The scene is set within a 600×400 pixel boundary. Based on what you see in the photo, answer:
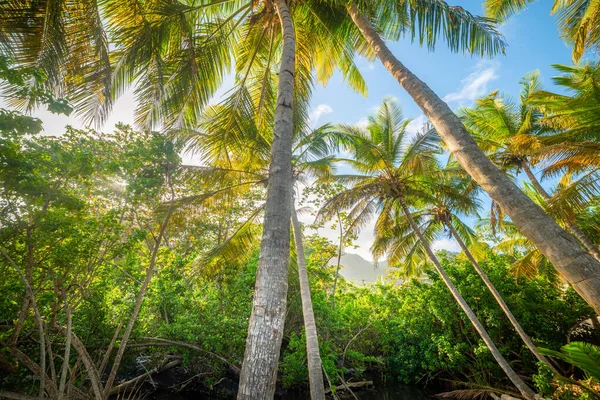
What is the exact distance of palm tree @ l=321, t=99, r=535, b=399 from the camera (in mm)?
8902

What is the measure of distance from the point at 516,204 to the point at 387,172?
24.3 feet

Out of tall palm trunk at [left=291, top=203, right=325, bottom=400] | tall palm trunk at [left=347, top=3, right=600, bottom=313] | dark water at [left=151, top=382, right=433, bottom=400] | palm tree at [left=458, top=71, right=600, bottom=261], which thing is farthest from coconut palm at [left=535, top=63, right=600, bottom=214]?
dark water at [left=151, top=382, right=433, bottom=400]

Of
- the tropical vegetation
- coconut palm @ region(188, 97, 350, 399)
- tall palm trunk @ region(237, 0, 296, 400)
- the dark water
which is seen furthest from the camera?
the dark water

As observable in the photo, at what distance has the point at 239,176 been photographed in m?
6.98

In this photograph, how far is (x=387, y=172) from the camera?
31.4 ft

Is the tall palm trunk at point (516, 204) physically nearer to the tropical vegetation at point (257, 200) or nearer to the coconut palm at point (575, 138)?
the tropical vegetation at point (257, 200)

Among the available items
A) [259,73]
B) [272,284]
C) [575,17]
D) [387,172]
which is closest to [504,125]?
[575,17]

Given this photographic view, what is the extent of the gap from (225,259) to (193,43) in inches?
208

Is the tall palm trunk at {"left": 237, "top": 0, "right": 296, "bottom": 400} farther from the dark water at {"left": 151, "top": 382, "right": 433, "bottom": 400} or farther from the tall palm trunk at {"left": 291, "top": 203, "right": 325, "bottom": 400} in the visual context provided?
the dark water at {"left": 151, "top": 382, "right": 433, "bottom": 400}

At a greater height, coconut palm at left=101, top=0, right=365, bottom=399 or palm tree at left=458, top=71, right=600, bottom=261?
palm tree at left=458, top=71, right=600, bottom=261

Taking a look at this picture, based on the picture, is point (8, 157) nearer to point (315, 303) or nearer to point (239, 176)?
point (239, 176)

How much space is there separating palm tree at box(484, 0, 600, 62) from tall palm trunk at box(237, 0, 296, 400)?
721cm

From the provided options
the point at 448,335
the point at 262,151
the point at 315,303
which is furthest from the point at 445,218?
the point at 262,151

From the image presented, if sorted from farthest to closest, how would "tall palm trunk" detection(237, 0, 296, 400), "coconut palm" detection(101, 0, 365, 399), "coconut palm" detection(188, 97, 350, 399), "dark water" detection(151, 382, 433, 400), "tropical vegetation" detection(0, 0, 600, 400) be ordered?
"dark water" detection(151, 382, 433, 400) < "coconut palm" detection(188, 97, 350, 399) < "tropical vegetation" detection(0, 0, 600, 400) < "coconut palm" detection(101, 0, 365, 399) < "tall palm trunk" detection(237, 0, 296, 400)
